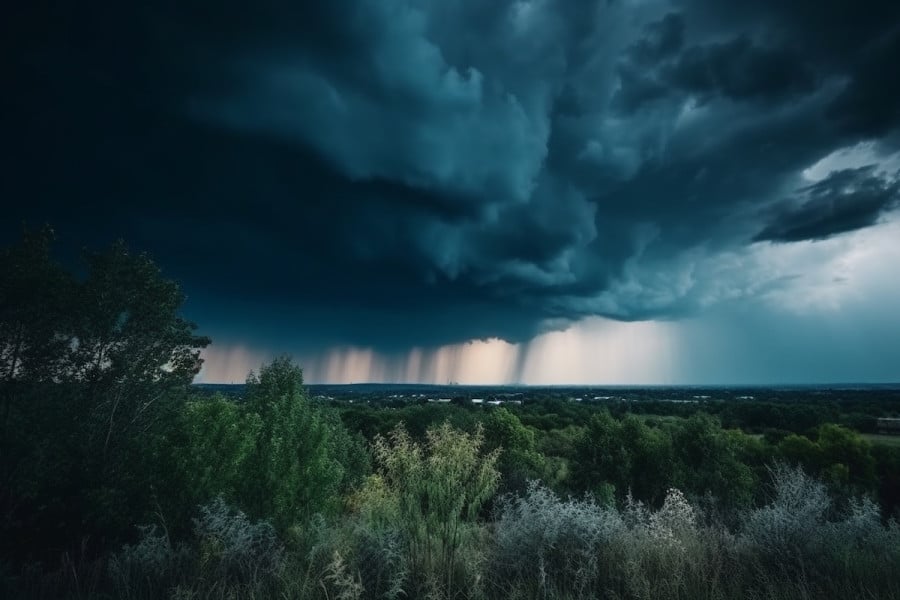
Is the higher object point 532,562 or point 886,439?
point 532,562

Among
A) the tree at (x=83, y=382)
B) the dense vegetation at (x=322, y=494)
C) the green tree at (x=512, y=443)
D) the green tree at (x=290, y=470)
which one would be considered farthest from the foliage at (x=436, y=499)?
the green tree at (x=512, y=443)

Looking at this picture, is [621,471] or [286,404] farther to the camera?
[621,471]

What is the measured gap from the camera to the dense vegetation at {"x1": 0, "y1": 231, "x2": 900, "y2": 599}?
16.5 ft

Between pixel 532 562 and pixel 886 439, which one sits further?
pixel 886 439

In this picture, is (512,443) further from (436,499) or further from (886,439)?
(886,439)

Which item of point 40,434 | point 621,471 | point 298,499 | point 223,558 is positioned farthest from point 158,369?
point 621,471

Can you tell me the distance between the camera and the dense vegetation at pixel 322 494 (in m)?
5.02

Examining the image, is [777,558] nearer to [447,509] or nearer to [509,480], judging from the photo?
[447,509]

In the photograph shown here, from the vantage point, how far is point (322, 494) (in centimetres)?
2817

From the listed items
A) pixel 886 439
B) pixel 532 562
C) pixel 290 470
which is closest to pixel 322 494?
pixel 290 470

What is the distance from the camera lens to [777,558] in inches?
211

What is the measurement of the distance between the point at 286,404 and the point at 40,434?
12844mm

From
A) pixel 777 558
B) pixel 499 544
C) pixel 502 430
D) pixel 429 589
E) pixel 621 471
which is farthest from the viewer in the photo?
pixel 502 430

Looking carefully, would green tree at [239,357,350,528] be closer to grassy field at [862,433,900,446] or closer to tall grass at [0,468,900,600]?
tall grass at [0,468,900,600]
